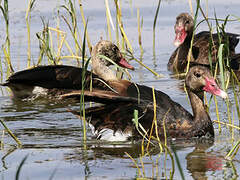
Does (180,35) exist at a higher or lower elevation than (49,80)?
higher

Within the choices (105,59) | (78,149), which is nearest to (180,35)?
(105,59)

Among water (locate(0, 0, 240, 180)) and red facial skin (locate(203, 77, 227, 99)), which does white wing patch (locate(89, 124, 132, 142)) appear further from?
red facial skin (locate(203, 77, 227, 99))

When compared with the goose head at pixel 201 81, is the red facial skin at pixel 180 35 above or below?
below

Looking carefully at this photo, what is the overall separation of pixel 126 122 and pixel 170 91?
9.09ft

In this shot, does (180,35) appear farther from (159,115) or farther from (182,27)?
(159,115)

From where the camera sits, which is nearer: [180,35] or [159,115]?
[159,115]

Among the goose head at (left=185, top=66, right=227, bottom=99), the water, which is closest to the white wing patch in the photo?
the water

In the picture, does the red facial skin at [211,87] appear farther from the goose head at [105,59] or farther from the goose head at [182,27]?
the goose head at [182,27]

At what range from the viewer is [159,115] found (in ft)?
23.0

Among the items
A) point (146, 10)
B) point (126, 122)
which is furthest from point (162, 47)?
point (126, 122)

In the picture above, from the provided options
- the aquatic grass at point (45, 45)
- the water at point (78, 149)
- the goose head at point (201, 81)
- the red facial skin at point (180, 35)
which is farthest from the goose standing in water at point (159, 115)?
the red facial skin at point (180, 35)

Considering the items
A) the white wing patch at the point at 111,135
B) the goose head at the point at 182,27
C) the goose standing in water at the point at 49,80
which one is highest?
the goose head at the point at 182,27

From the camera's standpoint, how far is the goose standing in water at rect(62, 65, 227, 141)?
22.9 ft

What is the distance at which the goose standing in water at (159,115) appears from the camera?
6.98 m
